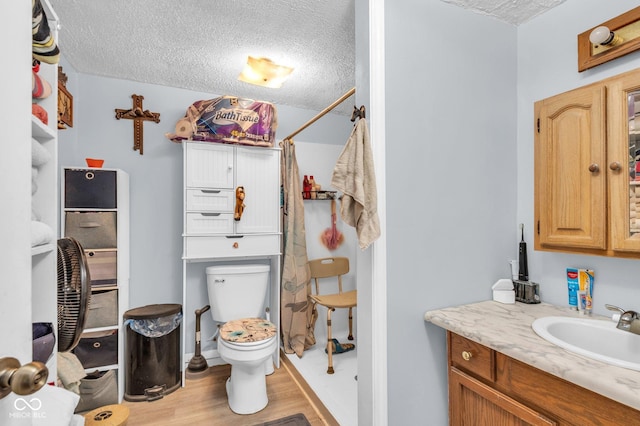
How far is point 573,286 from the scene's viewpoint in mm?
1368

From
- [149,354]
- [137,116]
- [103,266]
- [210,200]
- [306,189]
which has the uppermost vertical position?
[137,116]

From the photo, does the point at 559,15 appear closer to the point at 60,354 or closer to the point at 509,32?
the point at 509,32

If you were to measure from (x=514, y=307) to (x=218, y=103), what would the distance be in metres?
2.34

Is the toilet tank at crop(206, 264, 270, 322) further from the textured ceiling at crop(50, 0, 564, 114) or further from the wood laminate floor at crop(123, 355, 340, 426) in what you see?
the textured ceiling at crop(50, 0, 564, 114)

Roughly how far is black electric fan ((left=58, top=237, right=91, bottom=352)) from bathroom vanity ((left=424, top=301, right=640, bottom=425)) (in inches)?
52.9

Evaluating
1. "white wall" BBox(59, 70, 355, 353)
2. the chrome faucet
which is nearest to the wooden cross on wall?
"white wall" BBox(59, 70, 355, 353)

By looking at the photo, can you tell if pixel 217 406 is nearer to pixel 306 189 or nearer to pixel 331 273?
pixel 331 273

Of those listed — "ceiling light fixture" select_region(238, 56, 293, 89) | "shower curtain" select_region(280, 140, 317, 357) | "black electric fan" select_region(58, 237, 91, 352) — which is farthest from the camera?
"shower curtain" select_region(280, 140, 317, 357)

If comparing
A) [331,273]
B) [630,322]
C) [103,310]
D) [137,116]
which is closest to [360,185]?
[630,322]

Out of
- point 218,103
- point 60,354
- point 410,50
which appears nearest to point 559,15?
point 410,50

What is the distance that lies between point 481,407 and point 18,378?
4.62ft

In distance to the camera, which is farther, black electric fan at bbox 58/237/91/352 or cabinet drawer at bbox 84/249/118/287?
cabinet drawer at bbox 84/249/118/287

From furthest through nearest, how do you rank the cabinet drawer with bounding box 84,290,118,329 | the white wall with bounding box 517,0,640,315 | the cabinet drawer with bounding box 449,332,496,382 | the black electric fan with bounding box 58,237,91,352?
the cabinet drawer with bounding box 84,290,118,329 → the white wall with bounding box 517,0,640,315 → the cabinet drawer with bounding box 449,332,496,382 → the black electric fan with bounding box 58,237,91,352

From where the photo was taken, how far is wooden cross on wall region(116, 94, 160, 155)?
2.42m
